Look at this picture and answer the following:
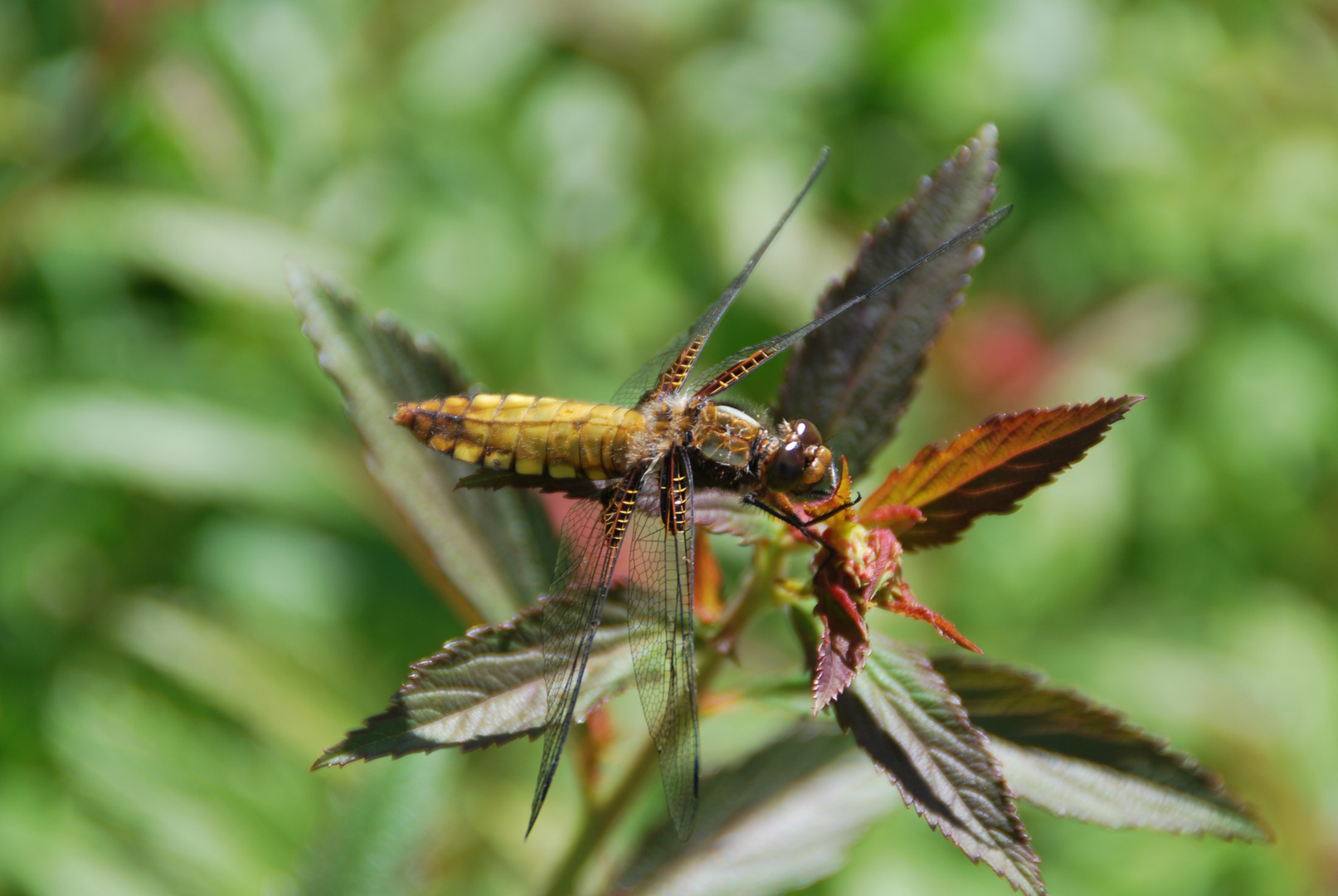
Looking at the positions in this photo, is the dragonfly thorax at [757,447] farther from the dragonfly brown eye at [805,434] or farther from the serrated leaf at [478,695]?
the serrated leaf at [478,695]

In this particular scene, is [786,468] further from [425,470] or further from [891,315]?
[425,470]

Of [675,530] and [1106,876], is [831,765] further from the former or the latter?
[1106,876]

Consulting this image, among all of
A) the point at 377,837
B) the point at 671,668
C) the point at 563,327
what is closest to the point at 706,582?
the point at 671,668

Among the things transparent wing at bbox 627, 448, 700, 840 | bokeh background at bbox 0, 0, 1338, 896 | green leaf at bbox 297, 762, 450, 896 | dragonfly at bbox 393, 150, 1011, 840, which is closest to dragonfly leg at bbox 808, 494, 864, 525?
dragonfly at bbox 393, 150, 1011, 840

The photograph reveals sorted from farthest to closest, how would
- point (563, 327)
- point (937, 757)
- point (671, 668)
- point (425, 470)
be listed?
point (563, 327)
point (425, 470)
point (671, 668)
point (937, 757)

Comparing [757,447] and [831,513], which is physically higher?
[757,447]

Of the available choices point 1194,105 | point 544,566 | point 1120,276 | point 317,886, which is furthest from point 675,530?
point 1194,105
